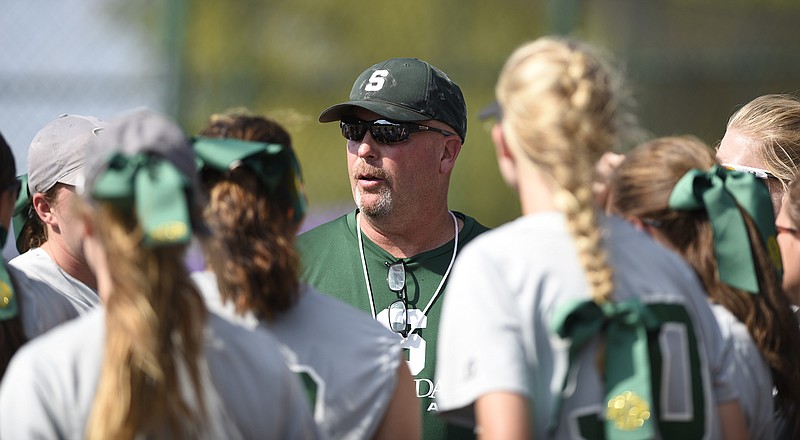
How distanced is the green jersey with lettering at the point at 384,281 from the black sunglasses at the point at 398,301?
0.02 meters

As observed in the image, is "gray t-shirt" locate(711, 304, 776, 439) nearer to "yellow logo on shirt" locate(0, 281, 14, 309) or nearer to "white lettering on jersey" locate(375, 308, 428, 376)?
"white lettering on jersey" locate(375, 308, 428, 376)

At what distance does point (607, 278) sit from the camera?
88.1 inches

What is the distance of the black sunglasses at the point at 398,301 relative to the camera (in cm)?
386

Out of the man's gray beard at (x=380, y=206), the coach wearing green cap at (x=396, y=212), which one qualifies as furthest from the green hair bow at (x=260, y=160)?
the man's gray beard at (x=380, y=206)

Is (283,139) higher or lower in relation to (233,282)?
higher

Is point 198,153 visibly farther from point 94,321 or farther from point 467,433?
point 467,433

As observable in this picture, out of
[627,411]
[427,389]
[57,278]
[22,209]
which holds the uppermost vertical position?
[627,411]

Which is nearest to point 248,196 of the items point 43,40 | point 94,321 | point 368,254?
point 94,321

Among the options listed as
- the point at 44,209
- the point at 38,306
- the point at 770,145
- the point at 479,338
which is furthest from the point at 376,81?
the point at 479,338

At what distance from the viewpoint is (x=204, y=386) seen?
2.06m

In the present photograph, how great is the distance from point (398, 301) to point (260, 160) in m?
1.58

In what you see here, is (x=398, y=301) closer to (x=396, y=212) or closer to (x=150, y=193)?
(x=396, y=212)

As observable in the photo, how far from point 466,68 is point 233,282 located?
7.87 metres

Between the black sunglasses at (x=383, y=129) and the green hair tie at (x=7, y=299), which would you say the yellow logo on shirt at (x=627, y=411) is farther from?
the black sunglasses at (x=383, y=129)
